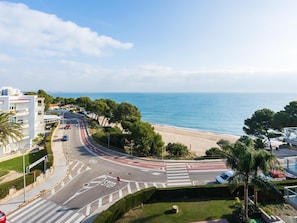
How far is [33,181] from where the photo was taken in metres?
24.9

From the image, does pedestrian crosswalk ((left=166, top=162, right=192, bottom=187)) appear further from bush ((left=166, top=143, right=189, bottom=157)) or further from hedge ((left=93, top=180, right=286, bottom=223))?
bush ((left=166, top=143, right=189, bottom=157))

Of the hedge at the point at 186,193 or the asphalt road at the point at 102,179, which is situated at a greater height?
the hedge at the point at 186,193

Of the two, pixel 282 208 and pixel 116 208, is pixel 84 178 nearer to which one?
pixel 116 208

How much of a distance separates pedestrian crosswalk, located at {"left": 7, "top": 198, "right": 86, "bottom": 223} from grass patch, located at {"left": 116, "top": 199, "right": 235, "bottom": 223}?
4.30 m

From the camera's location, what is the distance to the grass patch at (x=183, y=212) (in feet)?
58.6

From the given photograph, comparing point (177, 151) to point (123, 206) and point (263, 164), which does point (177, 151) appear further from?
point (263, 164)

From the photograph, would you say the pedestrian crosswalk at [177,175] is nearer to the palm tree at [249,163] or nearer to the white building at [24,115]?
the palm tree at [249,163]

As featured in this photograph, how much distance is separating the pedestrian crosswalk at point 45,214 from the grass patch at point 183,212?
4303mm

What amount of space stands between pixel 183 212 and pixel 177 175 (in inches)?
387

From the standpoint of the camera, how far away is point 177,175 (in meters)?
28.8

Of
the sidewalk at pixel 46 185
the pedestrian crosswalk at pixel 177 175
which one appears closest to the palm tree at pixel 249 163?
the pedestrian crosswalk at pixel 177 175

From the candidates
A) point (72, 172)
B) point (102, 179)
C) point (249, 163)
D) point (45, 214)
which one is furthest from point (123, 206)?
point (72, 172)

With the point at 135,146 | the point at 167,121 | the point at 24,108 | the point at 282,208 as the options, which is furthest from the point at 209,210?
the point at 167,121

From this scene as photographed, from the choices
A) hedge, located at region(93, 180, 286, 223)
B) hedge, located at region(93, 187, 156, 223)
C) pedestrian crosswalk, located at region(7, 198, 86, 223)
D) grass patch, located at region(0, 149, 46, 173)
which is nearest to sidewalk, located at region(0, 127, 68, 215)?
pedestrian crosswalk, located at region(7, 198, 86, 223)
